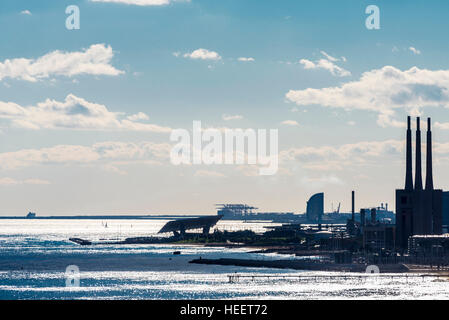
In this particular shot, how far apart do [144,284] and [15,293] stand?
29.5 metres

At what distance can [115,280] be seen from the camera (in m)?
186
